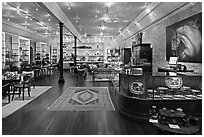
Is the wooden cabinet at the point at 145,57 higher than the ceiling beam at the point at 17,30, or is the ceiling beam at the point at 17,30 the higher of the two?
the ceiling beam at the point at 17,30

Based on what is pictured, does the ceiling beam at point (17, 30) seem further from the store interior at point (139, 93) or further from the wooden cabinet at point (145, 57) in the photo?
the wooden cabinet at point (145, 57)

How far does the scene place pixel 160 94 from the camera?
4.43 metres

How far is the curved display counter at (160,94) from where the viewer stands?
4254mm

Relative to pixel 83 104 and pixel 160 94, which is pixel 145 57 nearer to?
pixel 83 104

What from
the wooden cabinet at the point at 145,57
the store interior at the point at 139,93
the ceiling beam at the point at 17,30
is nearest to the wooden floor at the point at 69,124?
the store interior at the point at 139,93

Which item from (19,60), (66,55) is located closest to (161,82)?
(19,60)

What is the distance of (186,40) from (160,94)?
250cm

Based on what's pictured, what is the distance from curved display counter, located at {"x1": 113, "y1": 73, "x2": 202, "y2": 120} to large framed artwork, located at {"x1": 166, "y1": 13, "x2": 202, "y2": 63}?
122 centimetres

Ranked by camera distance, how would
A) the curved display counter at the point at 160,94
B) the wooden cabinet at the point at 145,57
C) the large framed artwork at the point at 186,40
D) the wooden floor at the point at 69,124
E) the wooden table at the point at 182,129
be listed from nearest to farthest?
the wooden table at the point at 182,129, the wooden floor at the point at 69,124, the curved display counter at the point at 160,94, the large framed artwork at the point at 186,40, the wooden cabinet at the point at 145,57

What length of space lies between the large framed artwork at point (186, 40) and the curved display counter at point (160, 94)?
1.22m

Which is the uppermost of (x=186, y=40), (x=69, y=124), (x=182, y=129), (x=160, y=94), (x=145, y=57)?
(x=186, y=40)

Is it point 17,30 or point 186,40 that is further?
point 17,30

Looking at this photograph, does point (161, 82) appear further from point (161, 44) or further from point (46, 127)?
point (161, 44)

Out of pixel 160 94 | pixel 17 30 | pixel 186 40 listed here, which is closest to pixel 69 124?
pixel 160 94
